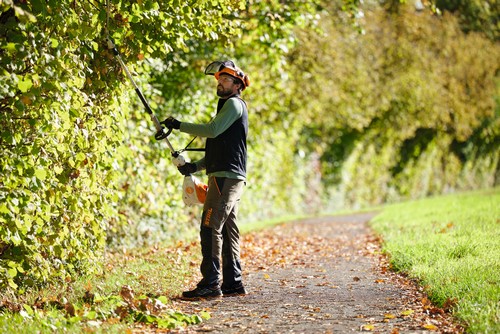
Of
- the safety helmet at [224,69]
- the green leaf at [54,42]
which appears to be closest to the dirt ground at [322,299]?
the safety helmet at [224,69]

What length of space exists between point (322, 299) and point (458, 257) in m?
2.45

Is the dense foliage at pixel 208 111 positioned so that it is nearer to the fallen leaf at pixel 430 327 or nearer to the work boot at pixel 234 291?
the work boot at pixel 234 291

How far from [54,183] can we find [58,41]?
1.38 meters

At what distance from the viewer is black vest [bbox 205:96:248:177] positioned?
743cm

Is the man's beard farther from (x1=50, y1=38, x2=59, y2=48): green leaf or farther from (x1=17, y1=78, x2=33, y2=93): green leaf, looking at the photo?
(x1=17, y1=78, x2=33, y2=93): green leaf

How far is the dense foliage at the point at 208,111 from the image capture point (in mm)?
6441

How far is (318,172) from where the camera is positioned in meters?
25.2

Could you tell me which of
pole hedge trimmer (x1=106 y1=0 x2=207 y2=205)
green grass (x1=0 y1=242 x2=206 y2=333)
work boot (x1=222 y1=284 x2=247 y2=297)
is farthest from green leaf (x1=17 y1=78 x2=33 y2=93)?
work boot (x1=222 y1=284 x2=247 y2=297)

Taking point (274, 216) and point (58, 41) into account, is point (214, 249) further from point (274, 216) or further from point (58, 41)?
point (274, 216)

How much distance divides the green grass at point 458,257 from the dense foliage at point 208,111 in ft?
11.8

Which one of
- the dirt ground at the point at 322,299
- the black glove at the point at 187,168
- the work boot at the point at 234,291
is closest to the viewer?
the dirt ground at the point at 322,299

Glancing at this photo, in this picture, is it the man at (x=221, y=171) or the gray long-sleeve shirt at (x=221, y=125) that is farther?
the man at (x=221, y=171)

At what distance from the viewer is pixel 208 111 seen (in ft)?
44.9

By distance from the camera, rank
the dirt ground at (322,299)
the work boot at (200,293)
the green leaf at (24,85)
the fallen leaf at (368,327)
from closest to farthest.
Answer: the green leaf at (24,85)
the fallen leaf at (368,327)
the dirt ground at (322,299)
the work boot at (200,293)
